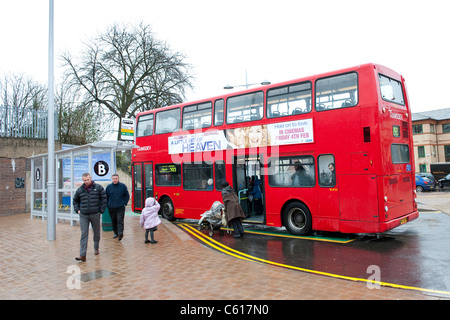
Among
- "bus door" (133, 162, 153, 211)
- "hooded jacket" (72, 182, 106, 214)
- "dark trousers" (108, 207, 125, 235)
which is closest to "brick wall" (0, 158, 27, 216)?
"bus door" (133, 162, 153, 211)

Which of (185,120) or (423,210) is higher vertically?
(185,120)

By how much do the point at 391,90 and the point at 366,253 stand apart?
4.23m

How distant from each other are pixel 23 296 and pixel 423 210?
15.0 meters

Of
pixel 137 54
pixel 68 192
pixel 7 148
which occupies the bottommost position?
pixel 68 192

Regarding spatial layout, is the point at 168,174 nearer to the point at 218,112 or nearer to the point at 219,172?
the point at 219,172

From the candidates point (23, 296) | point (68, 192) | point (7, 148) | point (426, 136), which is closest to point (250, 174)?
point (68, 192)

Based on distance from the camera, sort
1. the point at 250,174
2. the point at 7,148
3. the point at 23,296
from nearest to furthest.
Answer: the point at 23,296 → the point at 250,174 → the point at 7,148

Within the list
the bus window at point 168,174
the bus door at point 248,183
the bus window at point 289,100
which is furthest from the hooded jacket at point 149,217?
the bus window at point 289,100

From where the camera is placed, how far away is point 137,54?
29031 millimetres

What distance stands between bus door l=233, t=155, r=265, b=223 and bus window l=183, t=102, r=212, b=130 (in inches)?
71.0

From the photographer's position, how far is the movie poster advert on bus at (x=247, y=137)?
31.9ft

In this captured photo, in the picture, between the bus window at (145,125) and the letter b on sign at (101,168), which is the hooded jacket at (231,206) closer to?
the letter b on sign at (101,168)

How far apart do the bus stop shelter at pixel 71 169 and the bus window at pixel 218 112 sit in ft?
10.4
